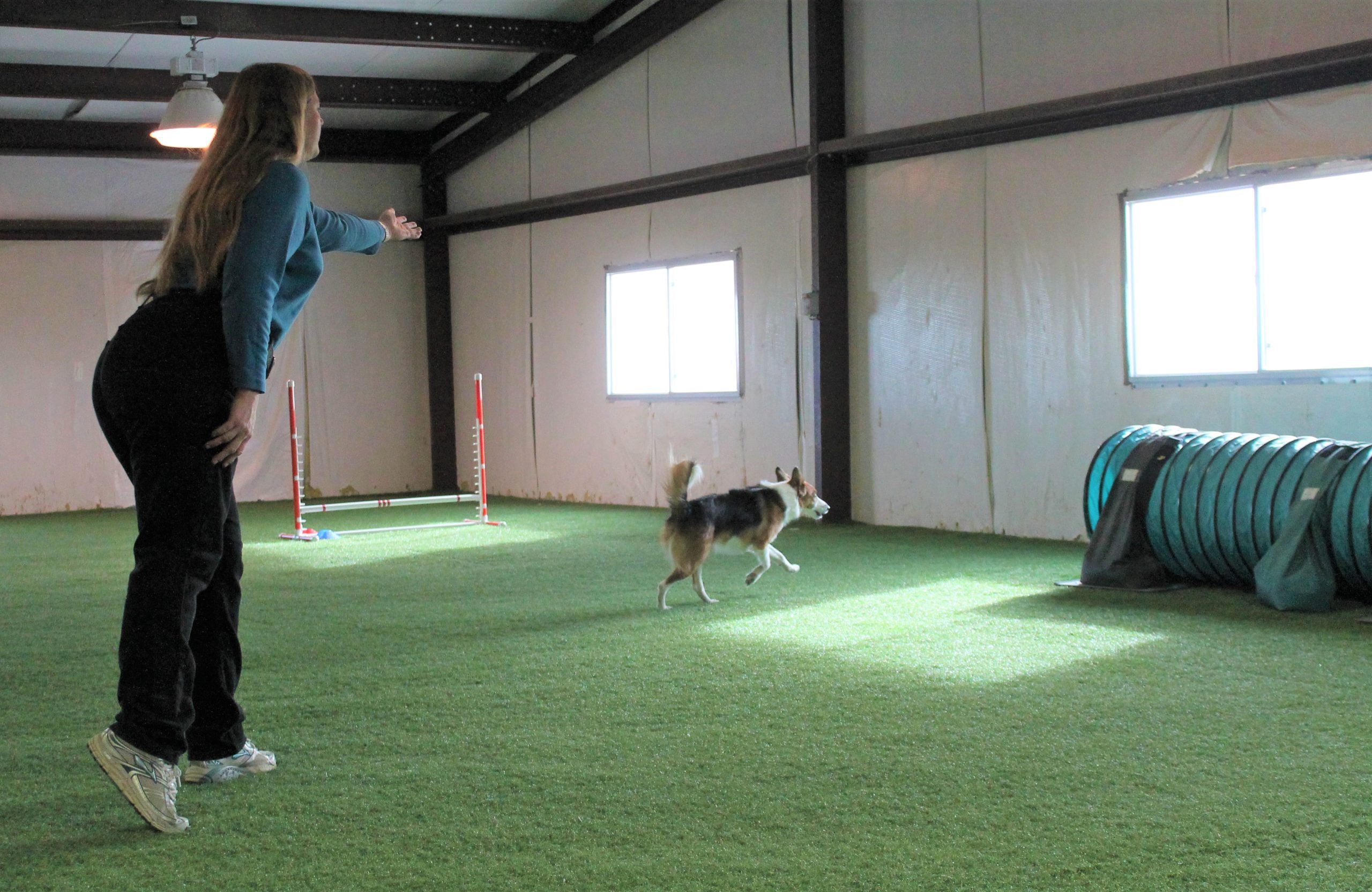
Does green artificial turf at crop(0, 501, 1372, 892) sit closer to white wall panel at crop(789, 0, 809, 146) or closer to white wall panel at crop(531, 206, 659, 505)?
white wall panel at crop(789, 0, 809, 146)

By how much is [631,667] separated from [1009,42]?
5.51 m

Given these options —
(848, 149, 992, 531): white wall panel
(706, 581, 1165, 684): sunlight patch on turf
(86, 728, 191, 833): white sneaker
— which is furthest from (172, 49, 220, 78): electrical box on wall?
(86, 728, 191, 833): white sneaker

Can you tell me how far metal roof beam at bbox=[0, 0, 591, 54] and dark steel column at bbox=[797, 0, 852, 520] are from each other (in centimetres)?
269

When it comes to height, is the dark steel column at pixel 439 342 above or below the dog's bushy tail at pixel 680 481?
above

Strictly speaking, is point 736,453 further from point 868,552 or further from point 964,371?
point 868,552

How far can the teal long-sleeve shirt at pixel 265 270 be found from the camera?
8.69 ft

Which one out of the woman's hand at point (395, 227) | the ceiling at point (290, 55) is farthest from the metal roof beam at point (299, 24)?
the woman's hand at point (395, 227)

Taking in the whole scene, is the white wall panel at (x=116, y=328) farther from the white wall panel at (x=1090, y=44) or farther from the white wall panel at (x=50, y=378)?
the white wall panel at (x=1090, y=44)

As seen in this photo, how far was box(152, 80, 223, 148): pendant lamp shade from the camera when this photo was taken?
7.90 meters

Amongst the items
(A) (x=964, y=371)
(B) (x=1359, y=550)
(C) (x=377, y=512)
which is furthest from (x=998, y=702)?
(C) (x=377, y=512)

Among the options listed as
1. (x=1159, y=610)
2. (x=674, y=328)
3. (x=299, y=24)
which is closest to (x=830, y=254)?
(x=674, y=328)

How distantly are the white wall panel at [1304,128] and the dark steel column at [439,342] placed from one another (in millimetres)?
8605

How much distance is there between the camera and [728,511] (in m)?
5.93

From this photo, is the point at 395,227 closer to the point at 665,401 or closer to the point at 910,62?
the point at 910,62
